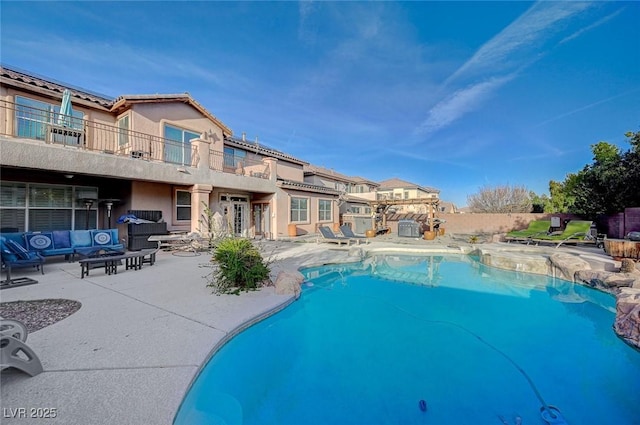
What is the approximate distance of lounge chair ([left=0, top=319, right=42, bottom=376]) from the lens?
2.65 metres

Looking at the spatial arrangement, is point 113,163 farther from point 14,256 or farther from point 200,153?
point 14,256

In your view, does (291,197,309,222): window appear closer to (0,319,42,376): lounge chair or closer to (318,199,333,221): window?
(318,199,333,221): window

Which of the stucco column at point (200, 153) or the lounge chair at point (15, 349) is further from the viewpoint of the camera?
the stucco column at point (200, 153)

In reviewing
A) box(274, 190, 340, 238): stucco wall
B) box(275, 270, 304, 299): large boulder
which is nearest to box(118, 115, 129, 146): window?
box(274, 190, 340, 238): stucco wall

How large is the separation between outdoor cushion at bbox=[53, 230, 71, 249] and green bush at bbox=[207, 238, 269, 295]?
20.3 ft

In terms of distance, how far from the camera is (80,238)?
30.8 feet

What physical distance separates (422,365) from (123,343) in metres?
4.57

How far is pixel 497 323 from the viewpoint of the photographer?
625 cm

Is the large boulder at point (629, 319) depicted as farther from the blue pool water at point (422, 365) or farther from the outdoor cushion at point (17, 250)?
the outdoor cushion at point (17, 250)

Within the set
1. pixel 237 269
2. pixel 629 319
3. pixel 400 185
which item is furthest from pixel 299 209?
pixel 400 185

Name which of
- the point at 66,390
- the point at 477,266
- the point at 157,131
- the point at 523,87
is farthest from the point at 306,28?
the point at 66,390

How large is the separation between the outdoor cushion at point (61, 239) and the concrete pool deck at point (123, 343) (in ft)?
4.70

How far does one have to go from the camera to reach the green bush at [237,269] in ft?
21.6

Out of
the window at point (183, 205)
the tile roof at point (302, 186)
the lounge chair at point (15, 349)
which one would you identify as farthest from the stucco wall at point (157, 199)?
the lounge chair at point (15, 349)
